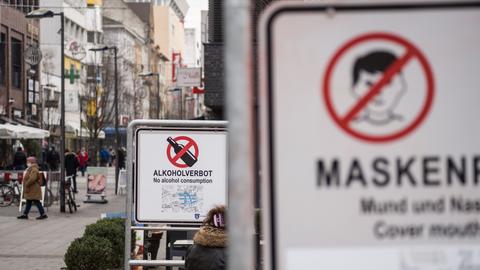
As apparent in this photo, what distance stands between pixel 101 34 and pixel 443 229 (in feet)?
314

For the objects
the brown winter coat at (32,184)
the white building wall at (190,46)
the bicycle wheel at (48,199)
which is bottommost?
the bicycle wheel at (48,199)

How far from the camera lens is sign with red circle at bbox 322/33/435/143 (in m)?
2.50

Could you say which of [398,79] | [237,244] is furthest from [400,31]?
[237,244]

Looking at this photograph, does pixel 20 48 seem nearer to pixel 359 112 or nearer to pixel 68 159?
pixel 68 159

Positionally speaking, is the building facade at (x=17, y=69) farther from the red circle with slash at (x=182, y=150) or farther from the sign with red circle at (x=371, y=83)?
the sign with red circle at (x=371, y=83)

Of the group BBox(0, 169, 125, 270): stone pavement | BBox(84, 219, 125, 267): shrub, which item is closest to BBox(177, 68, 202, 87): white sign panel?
BBox(0, 169, 125, 270): stone pavement

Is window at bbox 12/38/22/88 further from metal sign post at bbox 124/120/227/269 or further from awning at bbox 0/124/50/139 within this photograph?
metal sign post at bbox 124/120/227/269

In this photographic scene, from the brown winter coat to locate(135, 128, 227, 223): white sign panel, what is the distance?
15.0 metres

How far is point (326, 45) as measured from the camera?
2.52 metres

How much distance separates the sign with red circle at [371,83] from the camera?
8.19 ft

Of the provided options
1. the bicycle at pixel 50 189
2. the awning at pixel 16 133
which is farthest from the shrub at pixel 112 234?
the awning at pixel 16 133

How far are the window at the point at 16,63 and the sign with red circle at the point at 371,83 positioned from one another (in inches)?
2390

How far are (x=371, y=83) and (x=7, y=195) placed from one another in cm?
2942

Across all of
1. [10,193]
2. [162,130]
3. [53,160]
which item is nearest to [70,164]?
[10,193]
